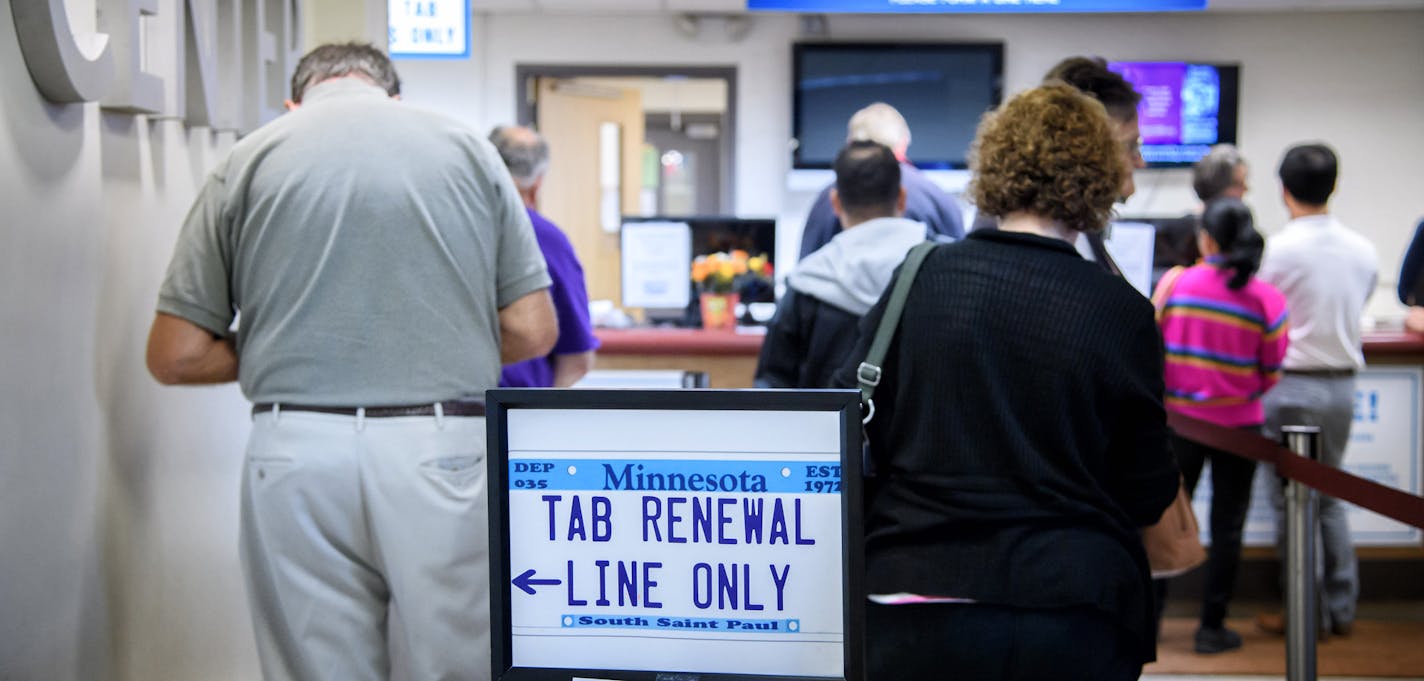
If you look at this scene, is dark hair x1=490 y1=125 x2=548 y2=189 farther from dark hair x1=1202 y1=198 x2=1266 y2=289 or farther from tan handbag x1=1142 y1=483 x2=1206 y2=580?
dark hair x1=1202 y1=198 x2=1266 y2=289

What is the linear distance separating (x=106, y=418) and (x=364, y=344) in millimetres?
444

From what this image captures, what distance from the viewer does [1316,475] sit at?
8.18 feet

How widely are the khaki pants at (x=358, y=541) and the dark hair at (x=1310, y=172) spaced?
325cm

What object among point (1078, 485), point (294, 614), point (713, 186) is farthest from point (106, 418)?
point (713, 186)

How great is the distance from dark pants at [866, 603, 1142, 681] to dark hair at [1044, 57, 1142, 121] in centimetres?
110

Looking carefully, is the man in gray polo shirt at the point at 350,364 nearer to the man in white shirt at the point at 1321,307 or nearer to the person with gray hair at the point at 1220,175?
the person with gray hair at the point at 1220,175

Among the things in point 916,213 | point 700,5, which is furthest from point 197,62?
point 700,5

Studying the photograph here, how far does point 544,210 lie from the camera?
866 centimetres

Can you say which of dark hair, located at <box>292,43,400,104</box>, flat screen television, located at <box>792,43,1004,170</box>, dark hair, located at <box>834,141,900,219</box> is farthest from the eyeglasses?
flat screen television, located at <box>792,43,1004,170</box>

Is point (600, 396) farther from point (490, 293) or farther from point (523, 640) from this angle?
point (490, 293)

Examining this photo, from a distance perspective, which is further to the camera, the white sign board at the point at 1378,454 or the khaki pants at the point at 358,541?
the white sign board at the point at 1378,454

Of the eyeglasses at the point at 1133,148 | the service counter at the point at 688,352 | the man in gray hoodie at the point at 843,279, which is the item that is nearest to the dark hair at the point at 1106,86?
the eyeglasses at the point at 1133,148

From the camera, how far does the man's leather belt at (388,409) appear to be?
2.02 m

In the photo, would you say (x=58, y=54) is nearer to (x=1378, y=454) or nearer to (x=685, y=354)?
(x=685, y=354)
